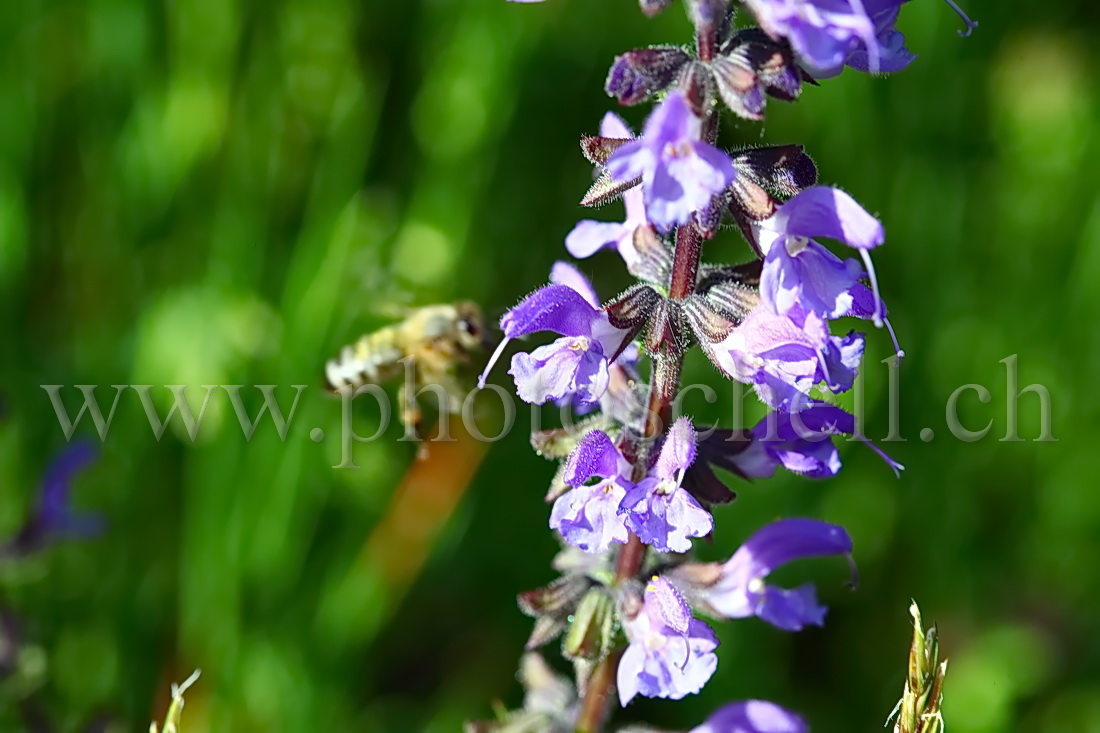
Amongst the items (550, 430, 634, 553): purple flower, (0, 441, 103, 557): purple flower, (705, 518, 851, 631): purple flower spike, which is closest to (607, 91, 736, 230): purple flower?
(550, 430, 634, 553): purple flower

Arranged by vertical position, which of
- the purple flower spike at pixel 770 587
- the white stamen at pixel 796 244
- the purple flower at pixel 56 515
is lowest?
the purple flower at pixel 56 515

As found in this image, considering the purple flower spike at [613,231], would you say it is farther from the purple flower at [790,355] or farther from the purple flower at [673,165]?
the purple flower at [673,165]

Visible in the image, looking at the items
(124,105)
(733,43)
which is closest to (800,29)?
(733,43)

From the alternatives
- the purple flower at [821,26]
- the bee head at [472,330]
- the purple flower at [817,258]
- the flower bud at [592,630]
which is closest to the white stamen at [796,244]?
the purple flower at [817,258]

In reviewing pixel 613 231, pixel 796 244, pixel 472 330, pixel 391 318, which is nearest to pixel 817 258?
pixel 796 244

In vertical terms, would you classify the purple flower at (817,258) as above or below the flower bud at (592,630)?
above

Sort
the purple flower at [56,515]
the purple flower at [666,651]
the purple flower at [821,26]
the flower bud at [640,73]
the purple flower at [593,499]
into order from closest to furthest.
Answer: the purple flower at [821,26], the flower bud at [640,73], the purple flower at [593,499], the purple flower at [666,651], the purple flower at [56,515]
